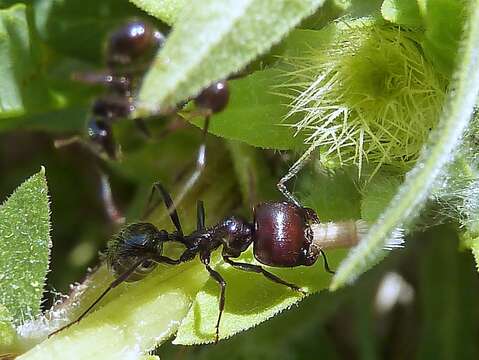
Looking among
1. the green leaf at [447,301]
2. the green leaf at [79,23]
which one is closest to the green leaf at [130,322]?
the green leaf at [79,23]

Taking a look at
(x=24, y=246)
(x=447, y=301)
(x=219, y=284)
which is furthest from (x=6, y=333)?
(x=447, y=301)

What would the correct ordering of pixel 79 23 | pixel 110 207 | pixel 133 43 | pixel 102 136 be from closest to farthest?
pixel 133 43 → pixel 102 136 → pixel 79 23 → pixel 110 207

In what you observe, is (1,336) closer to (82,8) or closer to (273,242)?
(273,242)

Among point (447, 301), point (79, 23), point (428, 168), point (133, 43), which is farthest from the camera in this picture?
point (447, 301)

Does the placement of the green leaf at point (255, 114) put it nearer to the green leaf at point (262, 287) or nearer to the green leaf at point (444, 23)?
the green leaf at point (262, 287)

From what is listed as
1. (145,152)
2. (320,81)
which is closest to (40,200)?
(320,81)

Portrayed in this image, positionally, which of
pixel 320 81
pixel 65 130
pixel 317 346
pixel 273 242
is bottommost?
pixel 317 346

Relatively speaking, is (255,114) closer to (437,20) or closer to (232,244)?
(232,244)
